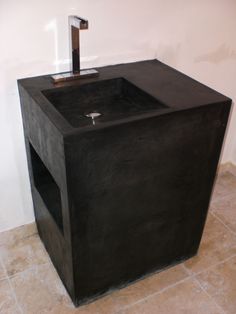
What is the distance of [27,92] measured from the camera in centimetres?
126

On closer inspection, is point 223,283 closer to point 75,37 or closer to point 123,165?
point 123,165

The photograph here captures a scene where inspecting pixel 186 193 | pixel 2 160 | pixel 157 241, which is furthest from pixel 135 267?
pixel 2 160

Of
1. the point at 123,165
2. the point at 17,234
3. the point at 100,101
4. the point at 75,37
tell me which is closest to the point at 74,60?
the point at 75,37

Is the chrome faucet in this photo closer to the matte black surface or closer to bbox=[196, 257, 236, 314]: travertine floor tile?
the matte black surface

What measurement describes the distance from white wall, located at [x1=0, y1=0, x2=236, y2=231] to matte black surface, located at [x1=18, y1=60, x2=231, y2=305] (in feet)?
0.30

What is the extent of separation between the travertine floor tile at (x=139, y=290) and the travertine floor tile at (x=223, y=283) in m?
0.11

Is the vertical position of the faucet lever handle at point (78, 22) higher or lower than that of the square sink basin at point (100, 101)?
higher

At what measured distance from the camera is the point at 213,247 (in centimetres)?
178

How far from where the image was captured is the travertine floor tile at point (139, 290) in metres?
1.48

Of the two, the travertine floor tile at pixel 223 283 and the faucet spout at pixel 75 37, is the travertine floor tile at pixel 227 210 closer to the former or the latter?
the travertine floor tile at pixel 223 283

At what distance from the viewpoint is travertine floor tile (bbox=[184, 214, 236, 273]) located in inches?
66.6

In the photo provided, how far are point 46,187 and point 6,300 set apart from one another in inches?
20.5

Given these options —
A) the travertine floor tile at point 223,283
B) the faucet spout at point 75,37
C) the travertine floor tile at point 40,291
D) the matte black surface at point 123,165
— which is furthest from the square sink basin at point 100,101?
the travertine floor tile at point 223,283

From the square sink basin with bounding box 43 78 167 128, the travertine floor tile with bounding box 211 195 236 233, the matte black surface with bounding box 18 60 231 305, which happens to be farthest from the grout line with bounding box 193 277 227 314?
the square sink basin with bounding box 43 78 167 128
